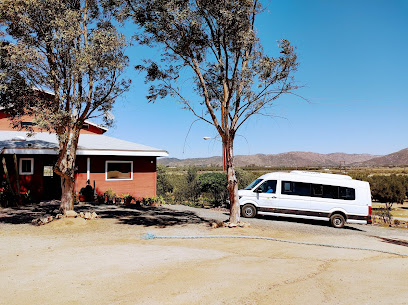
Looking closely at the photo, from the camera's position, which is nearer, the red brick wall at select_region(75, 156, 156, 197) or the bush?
the red brick wall at select_region(75, 156, 156, 197)

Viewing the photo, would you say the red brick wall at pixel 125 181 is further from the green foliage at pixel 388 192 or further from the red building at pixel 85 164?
the green foliage at pixel 388 192

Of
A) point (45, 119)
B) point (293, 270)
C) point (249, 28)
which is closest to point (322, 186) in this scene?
point (249, 28)

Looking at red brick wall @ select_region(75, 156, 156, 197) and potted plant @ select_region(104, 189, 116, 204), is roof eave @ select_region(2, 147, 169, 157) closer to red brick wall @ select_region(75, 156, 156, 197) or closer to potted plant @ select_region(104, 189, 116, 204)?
red brick wall @ select_region(75, 156, 156, 197)

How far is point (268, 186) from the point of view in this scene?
51.6 feet

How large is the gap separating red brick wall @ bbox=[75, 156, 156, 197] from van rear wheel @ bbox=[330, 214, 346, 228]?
11643mm

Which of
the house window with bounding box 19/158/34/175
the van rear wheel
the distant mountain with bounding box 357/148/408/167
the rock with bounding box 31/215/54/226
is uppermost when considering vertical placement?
the distant mountain with bounding box 357/148/408/167

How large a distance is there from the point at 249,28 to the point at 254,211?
8.47 meters

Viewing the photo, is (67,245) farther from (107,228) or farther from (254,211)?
(254,211)

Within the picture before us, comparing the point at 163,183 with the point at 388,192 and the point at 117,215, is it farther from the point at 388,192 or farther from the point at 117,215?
the point at 388,192

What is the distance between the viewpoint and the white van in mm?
14852

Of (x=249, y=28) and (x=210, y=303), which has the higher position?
(x=249, y=28)

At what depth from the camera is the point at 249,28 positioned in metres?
12.4

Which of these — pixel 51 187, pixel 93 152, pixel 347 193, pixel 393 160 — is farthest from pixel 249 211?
pixel 393 160

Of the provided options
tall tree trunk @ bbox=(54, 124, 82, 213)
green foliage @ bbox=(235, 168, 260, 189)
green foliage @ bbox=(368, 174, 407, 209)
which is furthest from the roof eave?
green foliage @ bbox=(368, 174, 407, 209)
